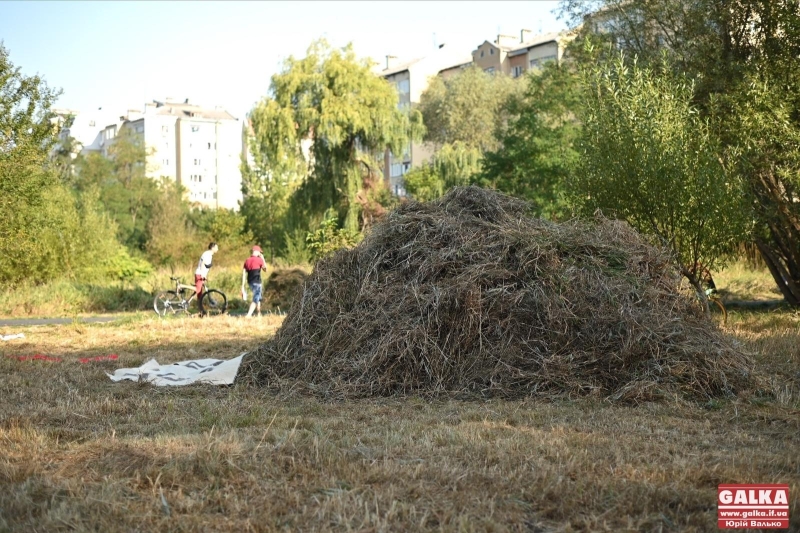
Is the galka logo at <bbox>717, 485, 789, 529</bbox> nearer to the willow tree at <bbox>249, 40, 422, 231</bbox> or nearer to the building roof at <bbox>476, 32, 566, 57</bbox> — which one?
the willow tree at <bbox>249, 40, 422, 231</bbox>

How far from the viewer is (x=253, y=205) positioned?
200 feet

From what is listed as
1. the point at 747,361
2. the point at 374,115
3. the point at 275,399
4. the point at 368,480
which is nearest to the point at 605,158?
the point at 747,361

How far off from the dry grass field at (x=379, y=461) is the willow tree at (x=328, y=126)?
25613 mm

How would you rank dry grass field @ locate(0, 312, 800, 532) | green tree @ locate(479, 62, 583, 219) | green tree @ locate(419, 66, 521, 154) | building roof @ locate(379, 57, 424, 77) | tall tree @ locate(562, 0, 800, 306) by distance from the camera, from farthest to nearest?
1. building roof @ locate(379, 57, 424, 77)
2. green tree @ locate(419, 66, 521, 154)
3. green tree @ locate(479, 62, 583, 219)
4. tall tree @ locate(562, 0, 800, 306)
5. dry grass field @ locate(0, 312, 800, 532)

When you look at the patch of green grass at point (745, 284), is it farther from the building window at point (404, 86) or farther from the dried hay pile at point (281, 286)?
the building window at point (404, 86)

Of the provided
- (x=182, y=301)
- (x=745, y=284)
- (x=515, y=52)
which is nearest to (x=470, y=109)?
(x=515, y=52)

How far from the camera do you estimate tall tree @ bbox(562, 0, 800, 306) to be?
14.4m

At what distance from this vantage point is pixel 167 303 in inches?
827

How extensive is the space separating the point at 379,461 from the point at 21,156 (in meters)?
13.2

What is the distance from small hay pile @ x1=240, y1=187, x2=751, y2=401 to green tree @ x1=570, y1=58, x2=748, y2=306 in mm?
4373

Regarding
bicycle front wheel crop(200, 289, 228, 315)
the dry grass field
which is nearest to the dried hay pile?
bicycle front wheel crop(200, 289, 228, 315)

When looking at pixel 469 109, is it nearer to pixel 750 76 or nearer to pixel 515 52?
pixel 515 52

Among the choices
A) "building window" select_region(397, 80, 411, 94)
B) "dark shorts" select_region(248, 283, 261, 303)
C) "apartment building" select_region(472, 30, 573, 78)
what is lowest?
"dark shorts" select_region(248, 283, 261, 303)

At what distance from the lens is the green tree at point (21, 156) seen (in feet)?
50.4
